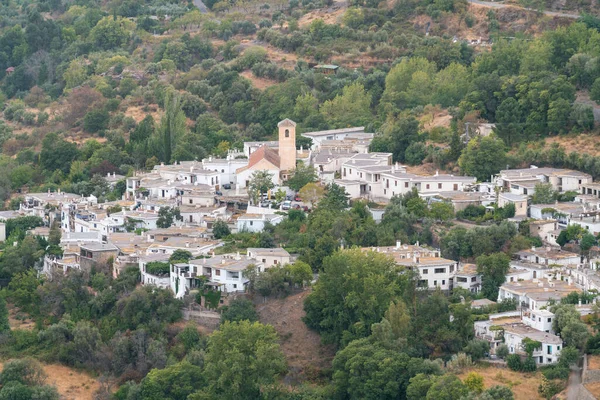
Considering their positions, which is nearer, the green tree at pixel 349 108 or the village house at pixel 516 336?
the village house at pixel 516 336

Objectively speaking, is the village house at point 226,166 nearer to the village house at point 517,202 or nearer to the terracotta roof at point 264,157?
the terracotta roof at point 264,157

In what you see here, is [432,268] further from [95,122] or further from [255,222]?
[95,122]

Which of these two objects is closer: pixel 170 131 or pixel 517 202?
pixel 517 202

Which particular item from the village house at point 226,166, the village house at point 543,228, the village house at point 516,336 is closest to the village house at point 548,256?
the village house at point 543,228

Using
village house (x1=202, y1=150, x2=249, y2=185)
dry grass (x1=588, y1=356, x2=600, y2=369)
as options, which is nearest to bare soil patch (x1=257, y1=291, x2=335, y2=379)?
dry grass (x1=588, y1=356, x2=600, y2=369)

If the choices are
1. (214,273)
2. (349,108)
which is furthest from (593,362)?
(349,108)

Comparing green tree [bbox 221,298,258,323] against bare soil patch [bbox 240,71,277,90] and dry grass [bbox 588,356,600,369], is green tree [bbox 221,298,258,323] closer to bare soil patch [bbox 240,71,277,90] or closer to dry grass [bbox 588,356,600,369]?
dry grass [bbox 588,356,600,369]

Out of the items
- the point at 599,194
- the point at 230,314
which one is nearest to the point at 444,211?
the point at 599,194

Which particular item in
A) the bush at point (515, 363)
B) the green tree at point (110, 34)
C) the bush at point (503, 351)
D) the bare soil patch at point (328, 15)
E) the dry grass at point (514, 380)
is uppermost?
the bare soil patch at point (328, 15)
